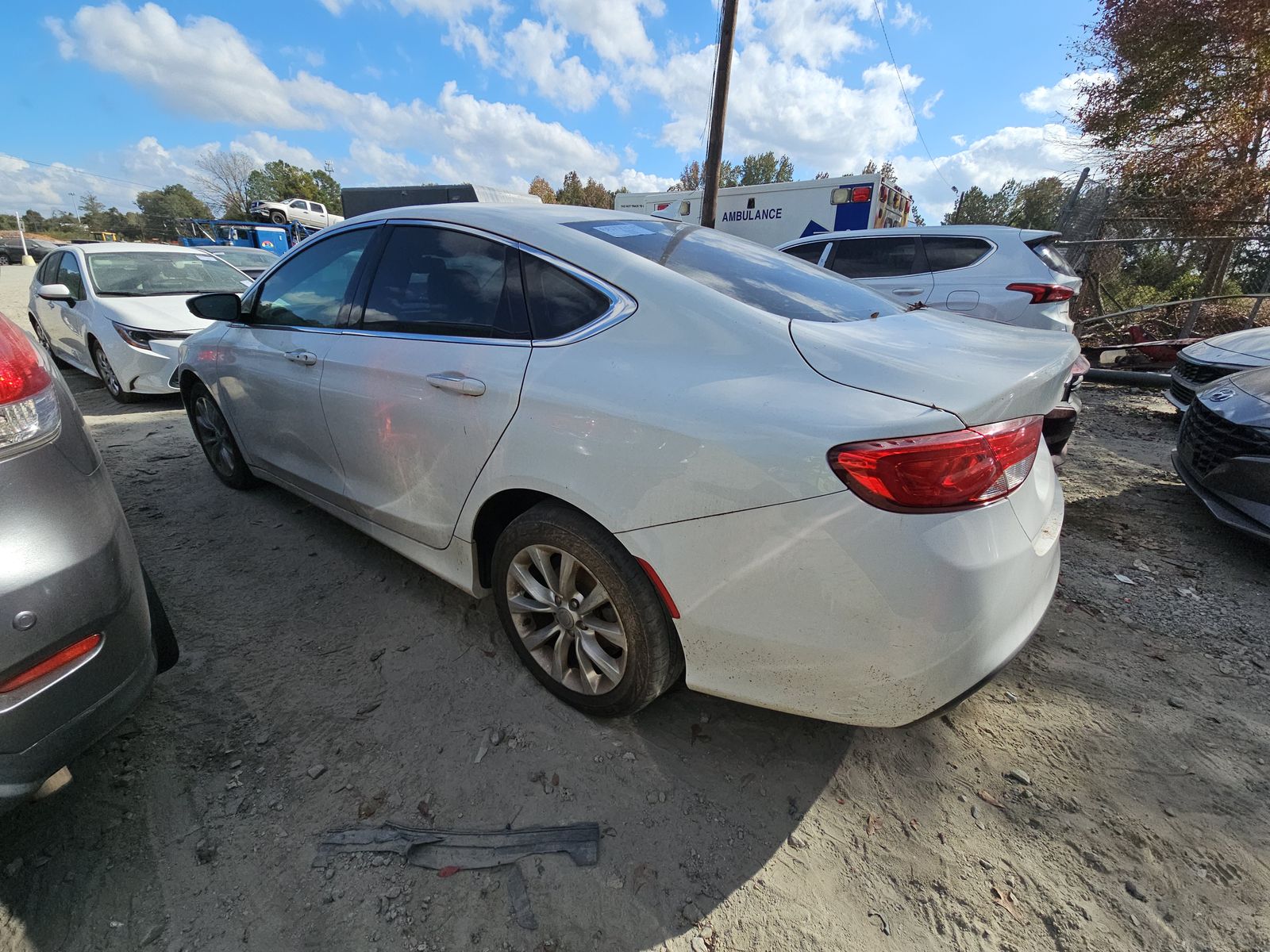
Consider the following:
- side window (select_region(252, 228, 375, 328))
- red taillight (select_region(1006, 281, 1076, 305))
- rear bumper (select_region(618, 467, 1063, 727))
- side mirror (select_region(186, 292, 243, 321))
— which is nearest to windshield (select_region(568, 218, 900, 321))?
rear bumper (select_region(618, 467, 1063, 727))

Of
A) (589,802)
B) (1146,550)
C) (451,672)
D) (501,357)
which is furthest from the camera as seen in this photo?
(1146,550)

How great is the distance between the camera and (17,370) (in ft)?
4.57

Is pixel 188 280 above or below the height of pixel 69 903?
above

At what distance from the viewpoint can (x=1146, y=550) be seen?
3.22 meters

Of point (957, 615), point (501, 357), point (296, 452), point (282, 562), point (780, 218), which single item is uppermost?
point (780, 218)

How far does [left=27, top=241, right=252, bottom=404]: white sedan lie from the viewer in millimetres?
5504

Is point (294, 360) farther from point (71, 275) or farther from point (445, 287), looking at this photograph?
point (71, 275)

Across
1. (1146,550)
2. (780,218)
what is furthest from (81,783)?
(780,218)

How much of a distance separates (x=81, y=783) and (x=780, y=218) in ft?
39.7

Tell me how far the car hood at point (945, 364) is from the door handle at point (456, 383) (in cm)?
100

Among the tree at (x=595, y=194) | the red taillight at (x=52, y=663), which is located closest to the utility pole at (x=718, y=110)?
the red taillight at (x=52, y=663)

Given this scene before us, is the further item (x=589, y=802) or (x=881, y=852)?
(x=589, y=802)

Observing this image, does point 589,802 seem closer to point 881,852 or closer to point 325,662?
point 881,852

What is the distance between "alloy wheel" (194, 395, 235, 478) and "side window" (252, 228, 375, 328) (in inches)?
33.8
